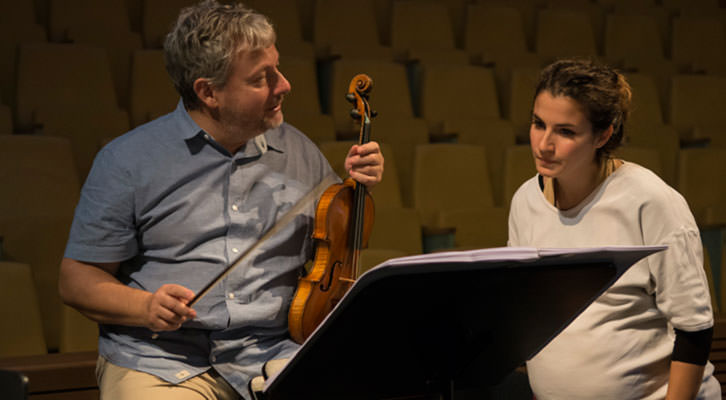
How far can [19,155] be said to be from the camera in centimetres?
146

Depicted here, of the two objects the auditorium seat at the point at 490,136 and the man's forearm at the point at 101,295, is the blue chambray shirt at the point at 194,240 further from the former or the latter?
the auditorium seat at the point at 490,136

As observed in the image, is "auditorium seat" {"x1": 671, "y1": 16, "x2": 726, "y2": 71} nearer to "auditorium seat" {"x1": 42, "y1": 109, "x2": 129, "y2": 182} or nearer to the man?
"auditorium seat" {"x1": 42, "y1": 109, "x2": 129, "y2": 182}

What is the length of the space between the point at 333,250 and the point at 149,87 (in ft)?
3.44

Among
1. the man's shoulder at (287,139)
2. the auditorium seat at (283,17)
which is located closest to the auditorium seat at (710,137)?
the auditorium seat at (283,17)

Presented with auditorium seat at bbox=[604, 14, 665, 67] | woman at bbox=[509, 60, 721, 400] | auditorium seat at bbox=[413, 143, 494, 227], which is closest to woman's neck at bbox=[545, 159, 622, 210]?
woman at bbox=[509, 60, 721, 400]

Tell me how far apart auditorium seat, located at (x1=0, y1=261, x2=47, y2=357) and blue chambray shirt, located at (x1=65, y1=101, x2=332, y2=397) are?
0.94 feet

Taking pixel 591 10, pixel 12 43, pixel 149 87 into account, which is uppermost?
pixel 591 10

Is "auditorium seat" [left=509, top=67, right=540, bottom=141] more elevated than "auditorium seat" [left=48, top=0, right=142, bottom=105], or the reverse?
"auditorium seat" [left=48, top=0, right=142, bottom=105]

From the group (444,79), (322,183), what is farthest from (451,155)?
(322,183)

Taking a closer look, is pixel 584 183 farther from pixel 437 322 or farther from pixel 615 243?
pixel 437 322

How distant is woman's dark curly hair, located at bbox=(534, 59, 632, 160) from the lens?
800 millimetres

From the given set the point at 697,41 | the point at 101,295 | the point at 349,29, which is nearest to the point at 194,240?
the point at 101,295

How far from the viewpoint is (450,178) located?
1794 millimetres

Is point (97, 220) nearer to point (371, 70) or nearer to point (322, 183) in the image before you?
point (322, 183)
